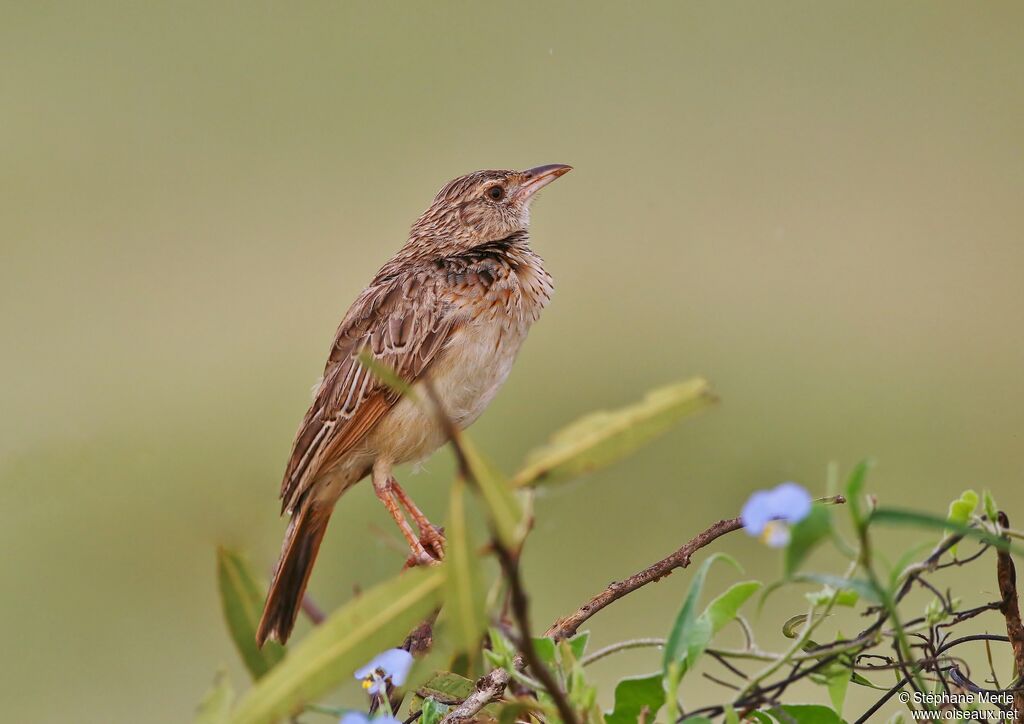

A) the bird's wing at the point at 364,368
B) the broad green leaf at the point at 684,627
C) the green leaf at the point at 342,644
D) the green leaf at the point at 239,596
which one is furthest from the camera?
the bird's wing at the point at 364,368

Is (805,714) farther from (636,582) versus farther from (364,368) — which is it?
(364,368)

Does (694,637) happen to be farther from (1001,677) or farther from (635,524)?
(635,524)

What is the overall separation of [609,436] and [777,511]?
137 millimetres

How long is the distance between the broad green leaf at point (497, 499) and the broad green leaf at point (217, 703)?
0.29 meters

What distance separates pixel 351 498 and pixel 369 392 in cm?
339

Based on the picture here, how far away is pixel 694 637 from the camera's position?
1079mm

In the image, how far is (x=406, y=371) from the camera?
3.18 metres

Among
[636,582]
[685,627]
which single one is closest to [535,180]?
[636,582]

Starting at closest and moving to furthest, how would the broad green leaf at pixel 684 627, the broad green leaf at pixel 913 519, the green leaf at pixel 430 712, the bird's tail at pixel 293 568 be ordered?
the broad green leaf at pixel 913 519, the broad green leaf at pixel 684 627, the green leaf at pixel 430 712, the bird's tail at pixel 293 568

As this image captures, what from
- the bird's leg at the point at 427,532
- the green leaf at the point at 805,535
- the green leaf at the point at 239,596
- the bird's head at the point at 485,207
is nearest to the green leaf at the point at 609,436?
the green leaf at the point at 805,535

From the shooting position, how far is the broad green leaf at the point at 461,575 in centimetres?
81

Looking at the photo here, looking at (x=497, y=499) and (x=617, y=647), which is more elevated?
(x=497, y=499)

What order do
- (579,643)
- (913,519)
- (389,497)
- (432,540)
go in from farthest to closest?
(389,497) < (432,540) < (579,643) < (913,519)

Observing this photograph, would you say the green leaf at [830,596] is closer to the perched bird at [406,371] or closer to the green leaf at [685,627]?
the green leaf at [685,627]
